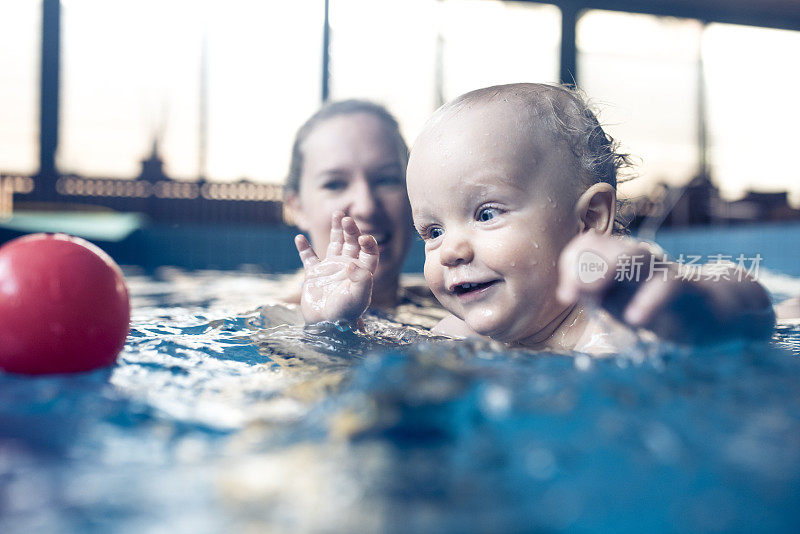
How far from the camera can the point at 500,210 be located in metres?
1.59

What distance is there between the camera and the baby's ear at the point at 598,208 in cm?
163

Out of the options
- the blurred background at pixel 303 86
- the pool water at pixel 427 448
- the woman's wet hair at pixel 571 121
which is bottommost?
the pool water at pixel 427 448

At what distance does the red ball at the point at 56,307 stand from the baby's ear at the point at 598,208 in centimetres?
113

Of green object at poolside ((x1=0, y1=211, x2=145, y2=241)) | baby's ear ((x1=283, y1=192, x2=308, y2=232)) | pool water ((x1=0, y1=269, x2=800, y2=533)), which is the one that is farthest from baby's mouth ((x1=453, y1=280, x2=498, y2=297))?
green object at poolside ((x1=0, y1=211, x2=145, y2=241))

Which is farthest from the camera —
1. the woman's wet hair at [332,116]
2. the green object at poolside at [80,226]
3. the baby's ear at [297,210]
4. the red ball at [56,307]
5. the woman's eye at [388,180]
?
the green object at poolside at [80,226]

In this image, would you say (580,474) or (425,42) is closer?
(580,474)

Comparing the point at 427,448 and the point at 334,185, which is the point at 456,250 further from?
the point at 334,185

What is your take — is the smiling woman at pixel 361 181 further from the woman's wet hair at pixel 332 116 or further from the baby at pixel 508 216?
the baby at pixel 508 216

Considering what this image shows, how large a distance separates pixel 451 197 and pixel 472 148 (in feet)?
0.44

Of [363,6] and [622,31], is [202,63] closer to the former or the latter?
[363,6]

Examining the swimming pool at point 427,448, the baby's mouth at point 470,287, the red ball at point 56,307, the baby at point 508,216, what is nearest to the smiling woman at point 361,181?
the baby at point 508,216

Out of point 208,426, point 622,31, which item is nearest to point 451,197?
point 208,426

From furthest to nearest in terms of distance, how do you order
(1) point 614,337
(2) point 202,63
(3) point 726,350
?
(2) point 202,63 → (1) point 614,337 → (3) point 726,350

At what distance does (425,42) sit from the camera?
1125 cm
